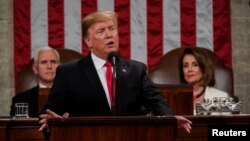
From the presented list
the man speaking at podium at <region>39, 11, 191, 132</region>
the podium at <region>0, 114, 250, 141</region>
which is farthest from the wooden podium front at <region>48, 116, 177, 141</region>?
the man speaking at podium at <region>39, 11, 191, 132</region>

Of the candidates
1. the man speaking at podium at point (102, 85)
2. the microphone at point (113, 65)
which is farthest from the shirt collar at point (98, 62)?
the microphone at point (113, 65)

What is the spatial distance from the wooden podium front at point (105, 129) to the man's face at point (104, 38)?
910 mm

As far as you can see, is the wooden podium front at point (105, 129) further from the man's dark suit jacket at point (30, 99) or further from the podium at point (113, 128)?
the man's dark suit jacket at point (30, 99)

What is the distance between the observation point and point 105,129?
374 cm

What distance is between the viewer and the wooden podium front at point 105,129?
373 cm

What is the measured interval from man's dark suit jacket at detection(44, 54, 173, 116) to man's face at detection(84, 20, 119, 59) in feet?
0.33

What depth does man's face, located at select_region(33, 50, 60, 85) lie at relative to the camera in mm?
6508

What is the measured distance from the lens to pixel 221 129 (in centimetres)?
404

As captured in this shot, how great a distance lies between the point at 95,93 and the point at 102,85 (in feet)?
0.27

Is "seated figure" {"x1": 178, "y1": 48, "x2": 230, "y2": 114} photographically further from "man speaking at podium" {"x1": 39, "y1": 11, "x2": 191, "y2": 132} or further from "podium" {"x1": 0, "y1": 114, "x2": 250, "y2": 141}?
"podium" {"x1": 0, "y1": 114, "x2": 250, "y2": 141}

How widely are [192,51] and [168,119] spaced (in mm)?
2759

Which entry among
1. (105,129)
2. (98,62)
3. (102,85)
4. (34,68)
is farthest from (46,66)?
(105,129)

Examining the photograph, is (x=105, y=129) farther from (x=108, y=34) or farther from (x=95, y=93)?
(x=108, y=34)

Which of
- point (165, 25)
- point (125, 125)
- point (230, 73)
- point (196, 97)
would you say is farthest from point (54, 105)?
point (165, 25)
